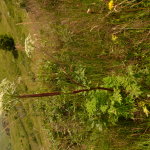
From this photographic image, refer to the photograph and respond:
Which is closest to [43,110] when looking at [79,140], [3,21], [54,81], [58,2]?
[54,81]

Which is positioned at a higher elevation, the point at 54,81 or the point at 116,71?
the point at 116,71

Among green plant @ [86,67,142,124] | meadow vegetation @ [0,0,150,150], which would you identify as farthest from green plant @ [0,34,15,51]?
green plant @ [86,67,142,124]

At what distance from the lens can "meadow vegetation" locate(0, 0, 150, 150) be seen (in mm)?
1670

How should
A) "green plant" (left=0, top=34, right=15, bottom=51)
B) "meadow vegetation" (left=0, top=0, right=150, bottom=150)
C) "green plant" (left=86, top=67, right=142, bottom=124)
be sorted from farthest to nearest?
"green plant" (left=0, top=34, right=15, bottom=51), "meadow vegetation" (left=0, top=0, right=150, bottom=150), "green plant" (left=86, top=67, right=142, bottom=124)

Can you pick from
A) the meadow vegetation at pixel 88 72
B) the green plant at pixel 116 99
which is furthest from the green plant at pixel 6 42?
the green plant at pixel 116 99

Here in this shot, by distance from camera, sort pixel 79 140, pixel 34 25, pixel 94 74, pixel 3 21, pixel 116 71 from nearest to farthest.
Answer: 1. pixel 116 71
2. pixel 94 74
3. pixel 79 140
4. pixel 34 25
5. pixel 3 21

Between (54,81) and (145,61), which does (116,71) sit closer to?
(145,61)

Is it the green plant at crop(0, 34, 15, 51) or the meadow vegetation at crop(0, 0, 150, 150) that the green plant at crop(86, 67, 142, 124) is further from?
the green plant at crop(0, 34, 15, 51)

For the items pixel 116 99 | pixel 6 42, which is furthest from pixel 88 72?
pixel 6 42

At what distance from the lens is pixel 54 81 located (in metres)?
3.00

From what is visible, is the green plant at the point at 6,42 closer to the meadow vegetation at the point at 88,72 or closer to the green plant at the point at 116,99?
the meadow vegetation at the point at 88,72

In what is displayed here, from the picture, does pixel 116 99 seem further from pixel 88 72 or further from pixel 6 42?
pixel 6 42

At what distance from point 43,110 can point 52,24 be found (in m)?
2.20

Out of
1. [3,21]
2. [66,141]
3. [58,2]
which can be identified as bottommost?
[66,141]
